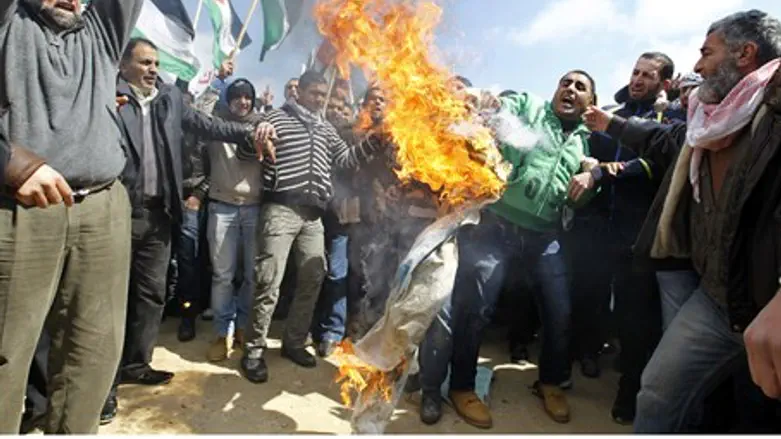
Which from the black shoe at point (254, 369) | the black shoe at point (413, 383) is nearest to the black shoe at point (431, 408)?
the black shoe at point (413, 383)

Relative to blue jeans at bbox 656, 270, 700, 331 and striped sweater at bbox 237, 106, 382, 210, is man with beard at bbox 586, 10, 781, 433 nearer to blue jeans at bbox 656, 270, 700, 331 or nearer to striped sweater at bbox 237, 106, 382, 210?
blue jeans at bbox 656, 270, 700, 331

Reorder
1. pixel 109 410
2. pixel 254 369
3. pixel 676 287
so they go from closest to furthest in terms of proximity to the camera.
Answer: pixel 676 287 < pixel 109 410 < pixel 254 369

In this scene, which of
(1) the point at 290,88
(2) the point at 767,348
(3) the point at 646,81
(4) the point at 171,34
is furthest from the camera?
(4) the point at 171,34

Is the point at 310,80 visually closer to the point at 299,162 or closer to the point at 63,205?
the point at 299,162

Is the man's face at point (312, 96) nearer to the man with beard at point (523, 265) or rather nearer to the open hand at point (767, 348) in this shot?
the man with beard at point (523, 265)

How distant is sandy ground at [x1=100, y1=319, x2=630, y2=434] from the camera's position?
143 inches

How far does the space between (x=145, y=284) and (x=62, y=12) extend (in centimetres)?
211

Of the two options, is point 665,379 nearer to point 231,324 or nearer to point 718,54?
point 718,54

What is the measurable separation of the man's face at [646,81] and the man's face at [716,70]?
5.30 feet

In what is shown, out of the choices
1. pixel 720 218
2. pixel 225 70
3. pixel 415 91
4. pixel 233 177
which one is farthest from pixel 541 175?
pixel 225 70

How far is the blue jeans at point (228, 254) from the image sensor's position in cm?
477

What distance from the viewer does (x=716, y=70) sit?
117 inches

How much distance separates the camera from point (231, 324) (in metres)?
4.80

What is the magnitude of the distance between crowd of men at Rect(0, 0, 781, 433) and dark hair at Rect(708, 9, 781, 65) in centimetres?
1
